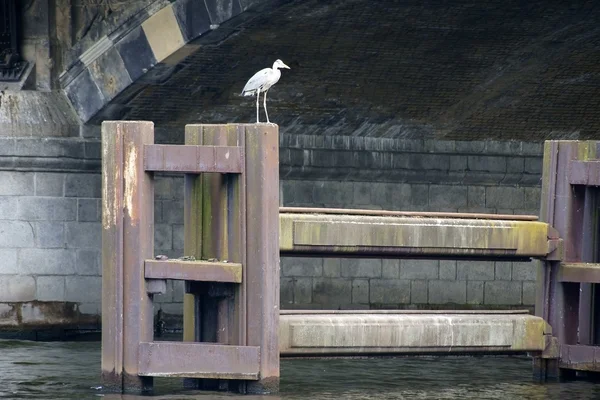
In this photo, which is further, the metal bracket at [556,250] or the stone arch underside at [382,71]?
the stone arch underside at [382,71]

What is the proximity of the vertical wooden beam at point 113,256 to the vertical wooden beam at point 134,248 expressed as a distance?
30 mm

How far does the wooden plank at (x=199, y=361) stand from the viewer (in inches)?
463

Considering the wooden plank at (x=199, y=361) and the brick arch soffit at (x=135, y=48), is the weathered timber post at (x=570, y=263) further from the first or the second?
the brick arch soffit at (x=135, y=48)

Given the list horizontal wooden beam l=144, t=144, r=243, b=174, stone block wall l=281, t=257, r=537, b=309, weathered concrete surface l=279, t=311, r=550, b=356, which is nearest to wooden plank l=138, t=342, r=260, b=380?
weathered concrete surface l=279, t=311, r=550, b=356

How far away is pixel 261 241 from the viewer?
11.8 meters

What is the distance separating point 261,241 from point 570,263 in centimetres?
284

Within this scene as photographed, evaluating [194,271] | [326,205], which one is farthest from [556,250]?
[326,205]

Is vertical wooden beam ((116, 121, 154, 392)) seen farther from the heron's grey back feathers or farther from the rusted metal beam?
the heron's grey back feathers

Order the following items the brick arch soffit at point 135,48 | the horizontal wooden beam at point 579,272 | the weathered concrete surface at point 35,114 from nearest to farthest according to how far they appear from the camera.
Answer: the horizontal wooden beam at point 579,272 < the brick arch soffit at point 135,48 < the weathered concrete surface at point 35,114

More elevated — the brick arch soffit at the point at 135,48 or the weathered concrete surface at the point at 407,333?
the brick arch soffit at the point at 135,48

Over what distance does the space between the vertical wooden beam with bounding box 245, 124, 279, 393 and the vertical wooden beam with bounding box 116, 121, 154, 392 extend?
27.6 inches

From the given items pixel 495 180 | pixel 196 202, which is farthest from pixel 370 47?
pixel 196 202

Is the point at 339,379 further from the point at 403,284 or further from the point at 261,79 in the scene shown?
the point at 403,284

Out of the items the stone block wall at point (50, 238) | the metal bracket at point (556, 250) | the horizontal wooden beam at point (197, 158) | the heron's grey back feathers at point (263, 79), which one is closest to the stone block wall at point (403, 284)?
the stone block wall at point (50, 238)
